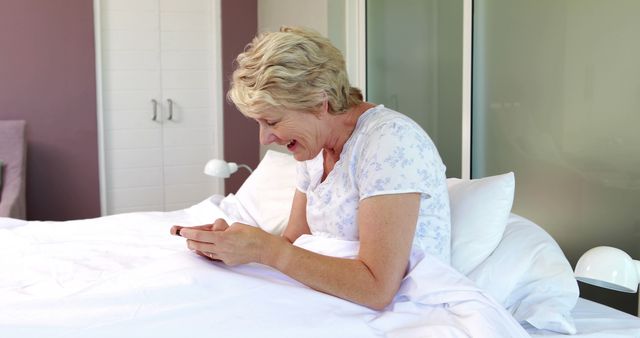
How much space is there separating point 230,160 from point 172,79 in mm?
694

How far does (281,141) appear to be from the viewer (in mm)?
1614

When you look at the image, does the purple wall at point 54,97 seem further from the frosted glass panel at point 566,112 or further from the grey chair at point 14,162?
the frosted glass panel at point 566,112

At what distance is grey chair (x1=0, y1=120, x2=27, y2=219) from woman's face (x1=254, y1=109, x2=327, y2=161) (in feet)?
8.93

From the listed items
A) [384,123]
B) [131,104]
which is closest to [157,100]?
[131,104]

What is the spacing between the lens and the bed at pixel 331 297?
4.24 feet

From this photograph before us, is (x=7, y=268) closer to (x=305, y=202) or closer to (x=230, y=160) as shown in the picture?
(x=305, y=202)

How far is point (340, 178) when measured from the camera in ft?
5.15

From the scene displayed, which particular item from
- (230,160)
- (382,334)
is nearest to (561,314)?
(382,334)

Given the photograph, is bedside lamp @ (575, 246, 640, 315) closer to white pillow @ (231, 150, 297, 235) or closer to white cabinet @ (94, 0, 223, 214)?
white pillow @ (231, 150, 297, 235)

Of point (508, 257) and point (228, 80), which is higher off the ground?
point (228, 80)

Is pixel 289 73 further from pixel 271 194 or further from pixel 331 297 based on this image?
pixel 271 194

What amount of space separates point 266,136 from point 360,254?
40 cm

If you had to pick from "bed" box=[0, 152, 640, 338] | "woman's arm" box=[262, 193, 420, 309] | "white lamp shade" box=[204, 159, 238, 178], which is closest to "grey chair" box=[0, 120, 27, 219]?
"white lamp shade" box=[204, 159, 238, 178]

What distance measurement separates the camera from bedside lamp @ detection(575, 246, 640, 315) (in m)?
1.34
